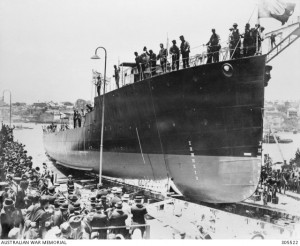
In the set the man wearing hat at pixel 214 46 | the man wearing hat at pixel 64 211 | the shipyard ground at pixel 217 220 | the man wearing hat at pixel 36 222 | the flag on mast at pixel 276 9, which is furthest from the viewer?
the man wearing hat at pixel 214 46

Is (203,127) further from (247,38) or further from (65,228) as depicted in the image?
(65,228)

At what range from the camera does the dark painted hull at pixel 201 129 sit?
30.5 feet

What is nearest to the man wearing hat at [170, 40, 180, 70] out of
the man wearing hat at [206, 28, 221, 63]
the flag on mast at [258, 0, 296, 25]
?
the man wearing hat at [206, 28, 221, 63]

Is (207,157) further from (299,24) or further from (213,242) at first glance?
(299,24)

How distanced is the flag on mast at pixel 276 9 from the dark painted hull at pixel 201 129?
115 cm

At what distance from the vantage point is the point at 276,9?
8.64 meters

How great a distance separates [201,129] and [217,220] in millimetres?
2861

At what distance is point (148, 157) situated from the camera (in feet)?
40.4

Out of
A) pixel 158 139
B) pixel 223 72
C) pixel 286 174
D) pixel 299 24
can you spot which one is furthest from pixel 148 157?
pixel 286 174

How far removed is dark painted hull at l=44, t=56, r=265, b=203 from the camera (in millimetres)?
9281

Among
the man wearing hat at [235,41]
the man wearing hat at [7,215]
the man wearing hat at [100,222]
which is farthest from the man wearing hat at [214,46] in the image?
the man wearing hat at [7,215]

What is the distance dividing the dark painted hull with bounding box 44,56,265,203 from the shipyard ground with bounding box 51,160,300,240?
56cm

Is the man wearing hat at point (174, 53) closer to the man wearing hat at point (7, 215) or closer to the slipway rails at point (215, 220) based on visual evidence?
the slipway rails at point (215, 220)

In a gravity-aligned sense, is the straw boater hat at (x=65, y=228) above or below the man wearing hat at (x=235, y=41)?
below
